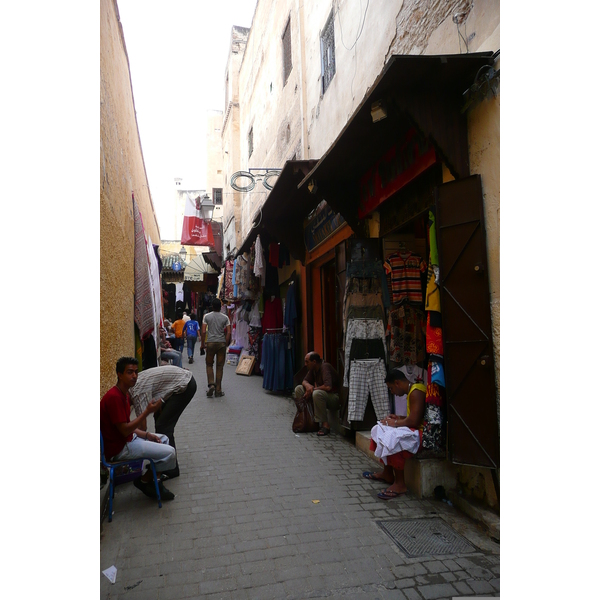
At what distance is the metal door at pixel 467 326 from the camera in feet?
11.7

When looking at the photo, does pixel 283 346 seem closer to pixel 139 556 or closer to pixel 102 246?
pixel 102 246

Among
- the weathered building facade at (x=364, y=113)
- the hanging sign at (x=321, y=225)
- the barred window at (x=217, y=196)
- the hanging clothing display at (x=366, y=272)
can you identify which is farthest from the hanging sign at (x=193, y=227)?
the hanging clothing display at (x=366, y=272)

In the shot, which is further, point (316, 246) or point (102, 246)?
point (316, 246)

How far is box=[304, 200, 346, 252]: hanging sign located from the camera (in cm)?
749

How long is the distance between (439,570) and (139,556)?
1.98 metres

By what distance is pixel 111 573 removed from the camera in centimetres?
289

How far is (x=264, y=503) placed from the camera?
4.02 metres

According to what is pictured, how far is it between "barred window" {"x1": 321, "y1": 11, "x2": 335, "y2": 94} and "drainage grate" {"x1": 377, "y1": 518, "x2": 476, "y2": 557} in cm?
695

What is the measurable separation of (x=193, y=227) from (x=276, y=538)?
15579mm

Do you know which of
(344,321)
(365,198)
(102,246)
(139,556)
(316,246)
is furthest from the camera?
(316,246)

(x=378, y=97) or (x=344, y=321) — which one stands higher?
(x=378, y=97)

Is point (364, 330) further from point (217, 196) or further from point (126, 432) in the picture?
point (217, 196)

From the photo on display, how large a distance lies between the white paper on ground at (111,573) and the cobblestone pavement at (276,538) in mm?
23

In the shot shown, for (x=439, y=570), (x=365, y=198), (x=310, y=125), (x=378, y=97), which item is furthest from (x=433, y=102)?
(x=310, y=125)
